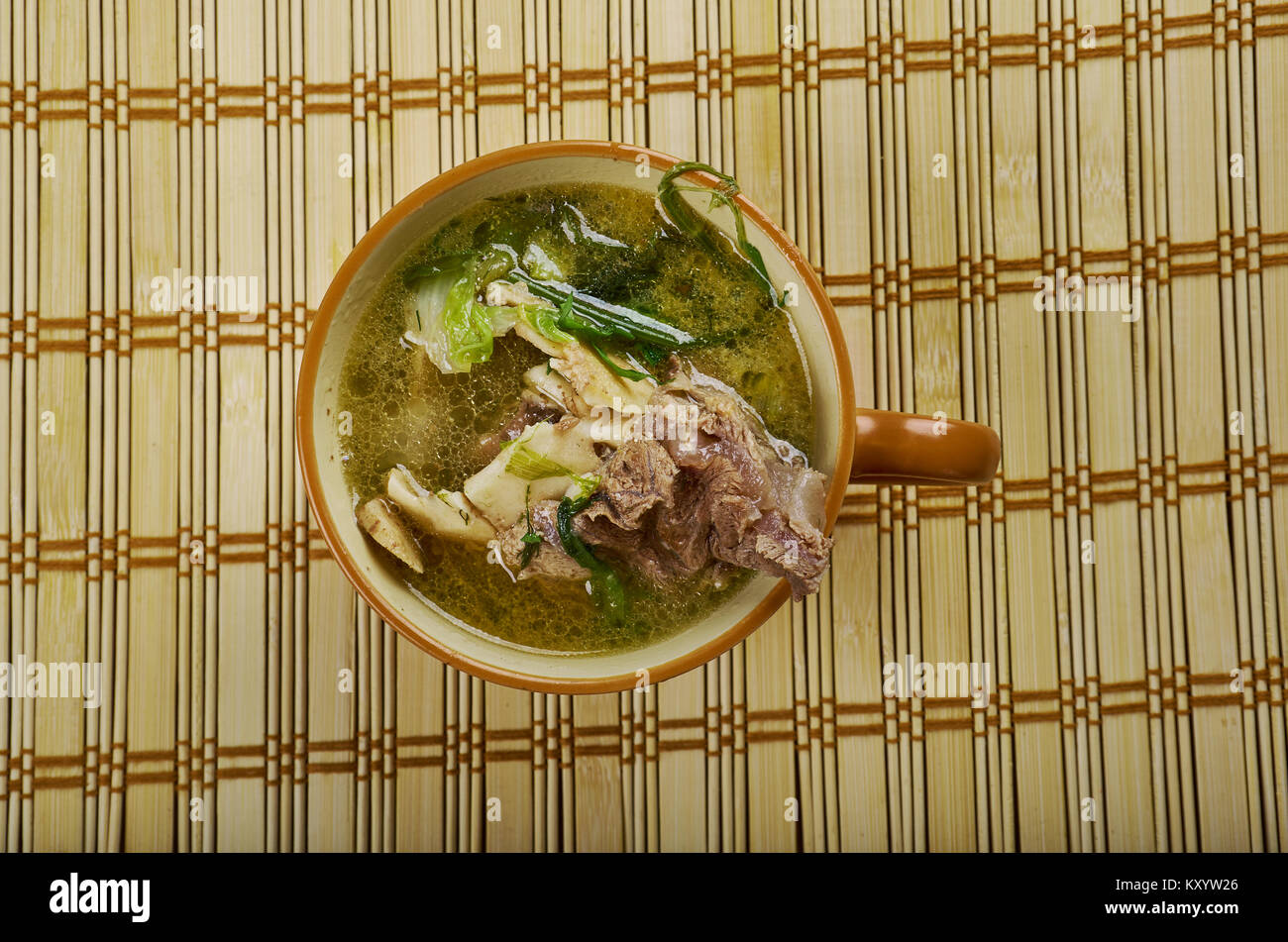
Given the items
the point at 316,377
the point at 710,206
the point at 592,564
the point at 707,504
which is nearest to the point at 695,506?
the point at 707,504

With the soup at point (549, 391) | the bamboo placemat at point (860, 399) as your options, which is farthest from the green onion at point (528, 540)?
the bamboo placemat at point (860, 399)

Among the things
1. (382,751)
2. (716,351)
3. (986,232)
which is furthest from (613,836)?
(986,232)

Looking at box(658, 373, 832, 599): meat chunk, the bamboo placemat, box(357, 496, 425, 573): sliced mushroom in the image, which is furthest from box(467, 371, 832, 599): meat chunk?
the bamboo placemat

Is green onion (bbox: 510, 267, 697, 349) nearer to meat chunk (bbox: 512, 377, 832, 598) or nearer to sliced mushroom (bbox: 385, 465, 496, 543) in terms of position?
meat chunk (bbox: 512, 377, 832, 598)

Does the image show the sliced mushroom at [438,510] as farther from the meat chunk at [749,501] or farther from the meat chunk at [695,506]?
the meat chunk at [749,501]
